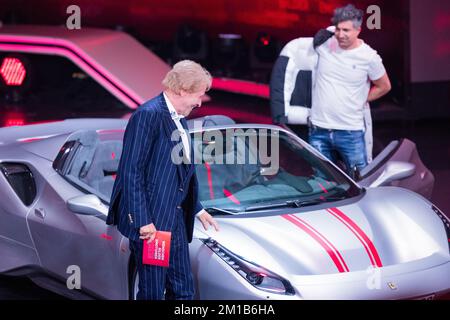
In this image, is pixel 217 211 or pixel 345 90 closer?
pixel 217 211

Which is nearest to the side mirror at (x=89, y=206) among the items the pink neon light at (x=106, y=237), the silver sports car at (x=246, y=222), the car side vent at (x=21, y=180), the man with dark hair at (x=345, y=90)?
the silver sports car at (x=246, y=222)

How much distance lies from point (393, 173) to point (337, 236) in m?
0.93

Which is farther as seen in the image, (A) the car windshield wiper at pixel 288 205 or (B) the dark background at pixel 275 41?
(B) the dark background at pixel 275 41

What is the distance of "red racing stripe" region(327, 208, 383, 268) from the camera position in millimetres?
4352

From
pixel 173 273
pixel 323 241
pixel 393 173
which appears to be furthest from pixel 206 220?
pixel 393 173

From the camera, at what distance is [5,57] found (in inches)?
491

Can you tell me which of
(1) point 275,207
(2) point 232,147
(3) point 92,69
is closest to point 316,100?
(2) point 232,147

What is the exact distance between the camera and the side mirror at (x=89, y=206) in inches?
178

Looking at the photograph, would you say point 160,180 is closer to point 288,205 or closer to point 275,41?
point 288,205

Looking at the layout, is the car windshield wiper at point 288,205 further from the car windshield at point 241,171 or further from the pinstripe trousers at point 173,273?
the pinstripe trousers at point 173,273

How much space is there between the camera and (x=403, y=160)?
5738mm

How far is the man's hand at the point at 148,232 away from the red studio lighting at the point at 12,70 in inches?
354
